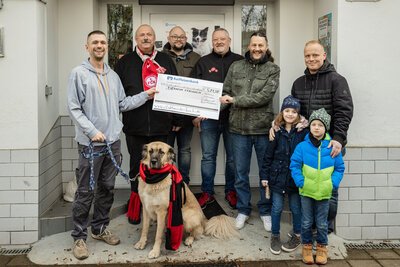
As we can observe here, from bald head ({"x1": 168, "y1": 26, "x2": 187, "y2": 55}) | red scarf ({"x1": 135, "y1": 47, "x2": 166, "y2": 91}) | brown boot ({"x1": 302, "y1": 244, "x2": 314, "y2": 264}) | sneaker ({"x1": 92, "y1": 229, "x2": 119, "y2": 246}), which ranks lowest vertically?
brown boot ({"x1": 302, "y1": 244, "x2": 314, "y2": 264})

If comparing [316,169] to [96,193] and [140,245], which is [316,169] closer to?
[140,245]

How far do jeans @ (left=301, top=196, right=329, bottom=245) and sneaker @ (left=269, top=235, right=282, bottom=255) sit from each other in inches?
11.7

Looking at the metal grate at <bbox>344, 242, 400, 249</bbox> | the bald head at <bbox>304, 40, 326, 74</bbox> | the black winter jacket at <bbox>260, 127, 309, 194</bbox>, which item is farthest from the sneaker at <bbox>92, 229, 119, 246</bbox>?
the bald head at <bbox>304, 40, 326, 74</bbox>

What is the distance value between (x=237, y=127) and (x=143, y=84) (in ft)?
3.78

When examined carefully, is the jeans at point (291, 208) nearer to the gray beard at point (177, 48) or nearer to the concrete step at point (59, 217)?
the concrete step at point (59, 217)

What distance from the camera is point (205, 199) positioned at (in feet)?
18.2

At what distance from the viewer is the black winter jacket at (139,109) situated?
502 centimetres

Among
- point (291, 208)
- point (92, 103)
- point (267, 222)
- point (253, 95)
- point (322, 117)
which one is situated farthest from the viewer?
point (267, 222)

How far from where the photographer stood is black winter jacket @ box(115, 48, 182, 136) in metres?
5.02

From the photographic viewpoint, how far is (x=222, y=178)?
6.45m

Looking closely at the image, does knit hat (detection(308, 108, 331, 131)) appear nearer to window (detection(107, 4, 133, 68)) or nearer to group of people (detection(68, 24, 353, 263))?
group of people (detection(68, 24, 353, 263))

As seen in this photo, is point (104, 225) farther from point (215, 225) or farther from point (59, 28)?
point (59, 28)

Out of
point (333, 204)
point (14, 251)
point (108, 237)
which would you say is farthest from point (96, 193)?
point (333, 204)

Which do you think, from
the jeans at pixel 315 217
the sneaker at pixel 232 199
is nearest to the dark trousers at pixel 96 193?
the sneaker at pixel 232 199
